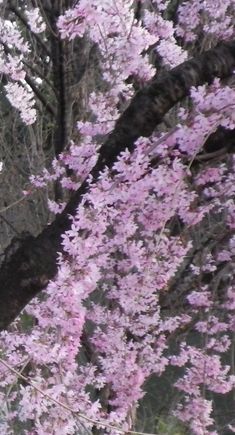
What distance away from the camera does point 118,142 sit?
2428 mm

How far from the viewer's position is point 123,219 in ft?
9.21

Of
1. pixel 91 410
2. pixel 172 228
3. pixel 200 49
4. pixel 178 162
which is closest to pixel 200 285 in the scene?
pixel 172 228

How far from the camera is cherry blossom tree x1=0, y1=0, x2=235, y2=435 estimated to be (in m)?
2.37

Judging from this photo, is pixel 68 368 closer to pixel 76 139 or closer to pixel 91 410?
pixel 91 410

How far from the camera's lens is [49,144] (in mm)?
6590

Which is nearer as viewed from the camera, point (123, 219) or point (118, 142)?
point (118, 142)

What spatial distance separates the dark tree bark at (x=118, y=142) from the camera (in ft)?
7.76

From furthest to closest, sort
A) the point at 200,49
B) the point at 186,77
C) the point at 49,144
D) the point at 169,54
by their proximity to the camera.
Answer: the point at 49,144
the point at 200,49
the point at 169,54
the point at 186,77

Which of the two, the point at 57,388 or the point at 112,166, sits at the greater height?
the point at 112,166

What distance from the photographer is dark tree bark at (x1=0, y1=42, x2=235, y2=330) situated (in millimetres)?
2365

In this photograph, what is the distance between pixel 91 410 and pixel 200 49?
8.93ft

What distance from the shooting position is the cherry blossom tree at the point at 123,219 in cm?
237

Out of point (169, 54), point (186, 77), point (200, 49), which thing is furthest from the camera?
point (200, 49)

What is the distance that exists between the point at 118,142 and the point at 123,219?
48cm
